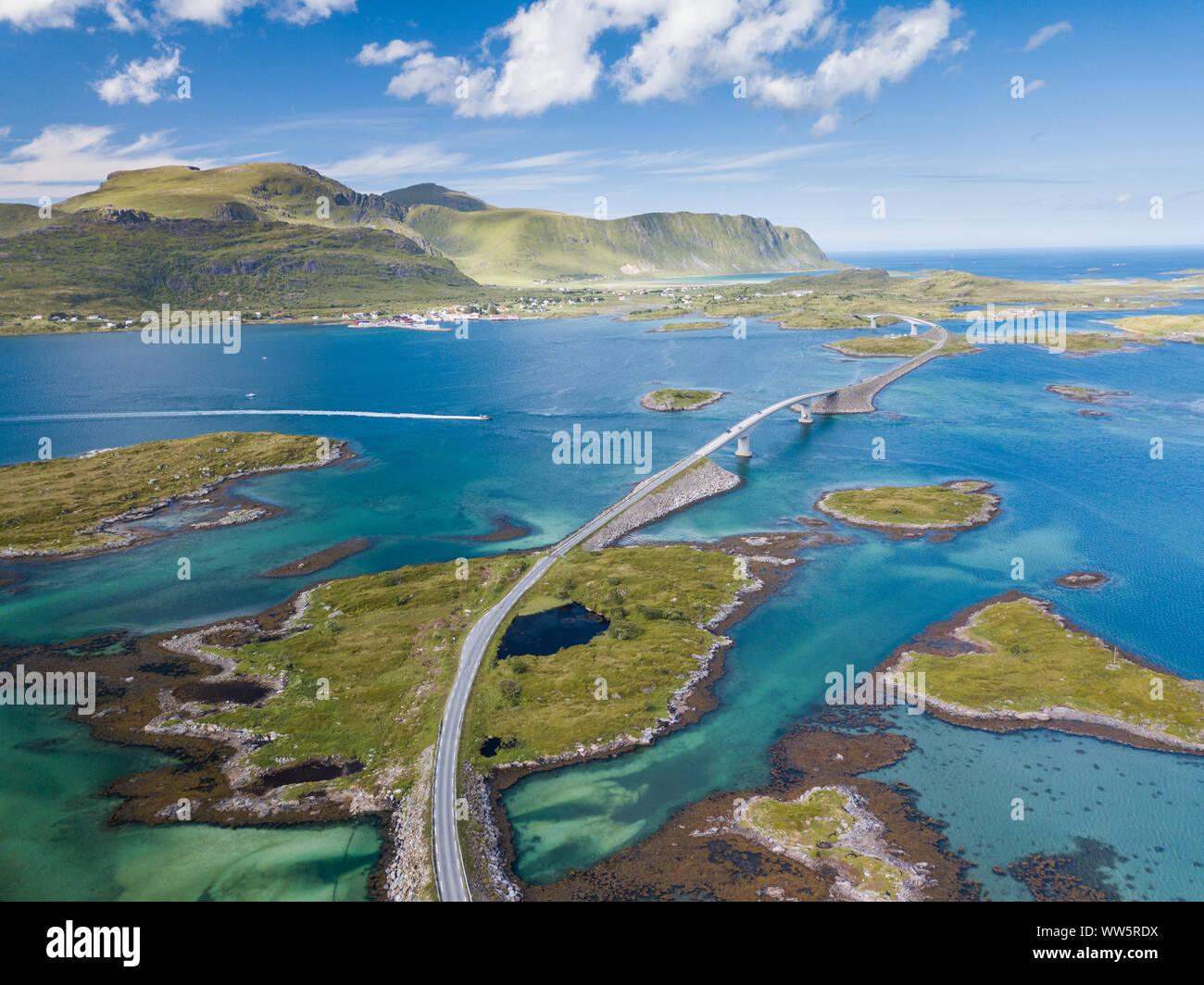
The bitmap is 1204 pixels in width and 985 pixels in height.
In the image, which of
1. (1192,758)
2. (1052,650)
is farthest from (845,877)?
(1052,650)

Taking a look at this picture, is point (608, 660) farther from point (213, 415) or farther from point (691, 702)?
point (213, 415)

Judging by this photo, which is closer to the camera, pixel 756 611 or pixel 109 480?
pixel 756 611

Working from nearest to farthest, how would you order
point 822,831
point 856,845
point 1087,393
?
point 856,845 → point 822,831 → point 1087,393

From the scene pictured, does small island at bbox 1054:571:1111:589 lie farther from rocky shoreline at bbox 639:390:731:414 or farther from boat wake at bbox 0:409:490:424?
boat wake at bbox 0:409:490:424

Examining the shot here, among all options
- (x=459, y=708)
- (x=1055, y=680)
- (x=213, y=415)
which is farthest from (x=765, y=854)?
(x=213, y=415)

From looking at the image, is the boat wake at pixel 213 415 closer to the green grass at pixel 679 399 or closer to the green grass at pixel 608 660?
the green grass at pixel 679 399


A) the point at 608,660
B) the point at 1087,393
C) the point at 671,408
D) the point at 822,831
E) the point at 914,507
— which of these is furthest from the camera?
the point at 1087,393

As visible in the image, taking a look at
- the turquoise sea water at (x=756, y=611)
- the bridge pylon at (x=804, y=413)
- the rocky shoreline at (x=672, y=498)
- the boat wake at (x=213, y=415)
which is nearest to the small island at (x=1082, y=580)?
the turquoise sea water at (x=756, y=611)
